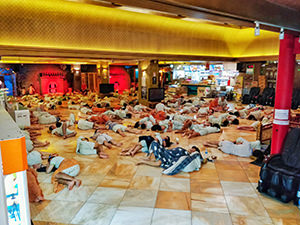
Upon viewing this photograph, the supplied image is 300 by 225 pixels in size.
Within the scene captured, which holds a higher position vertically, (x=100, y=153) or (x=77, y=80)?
(x=77, y=80)

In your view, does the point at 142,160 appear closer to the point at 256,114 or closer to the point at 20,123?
the point at 20,123

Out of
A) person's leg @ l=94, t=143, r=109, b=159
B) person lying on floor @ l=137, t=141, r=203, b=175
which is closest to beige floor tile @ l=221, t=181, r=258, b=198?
person lying on floor @ l=137, t=141, r=203, b=175

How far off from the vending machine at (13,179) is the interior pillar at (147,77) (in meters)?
12.7

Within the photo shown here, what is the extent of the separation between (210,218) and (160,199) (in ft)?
3.02

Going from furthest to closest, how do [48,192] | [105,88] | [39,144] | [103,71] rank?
[103,71]
[105,88]
[39,144]
[48,192]

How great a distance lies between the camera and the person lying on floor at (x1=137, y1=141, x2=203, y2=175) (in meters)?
5.18

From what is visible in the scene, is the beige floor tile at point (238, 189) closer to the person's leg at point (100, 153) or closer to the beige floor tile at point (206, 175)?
the beige floor tile at point (206, 175)

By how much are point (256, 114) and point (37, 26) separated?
10345 millimetres

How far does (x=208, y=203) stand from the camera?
403 cm

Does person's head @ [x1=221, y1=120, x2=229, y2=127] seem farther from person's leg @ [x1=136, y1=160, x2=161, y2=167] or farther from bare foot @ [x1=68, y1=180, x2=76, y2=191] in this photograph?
bare foot @ [x1=68, y1=180, x2=76, y2=191]

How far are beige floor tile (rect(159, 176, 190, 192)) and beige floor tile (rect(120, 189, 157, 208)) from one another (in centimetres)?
30

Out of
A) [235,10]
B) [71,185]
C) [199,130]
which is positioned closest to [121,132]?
[199,130]

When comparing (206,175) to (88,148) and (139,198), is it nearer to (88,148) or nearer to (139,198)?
(139,198)

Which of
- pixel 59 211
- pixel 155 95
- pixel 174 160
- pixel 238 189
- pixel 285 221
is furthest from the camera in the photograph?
pixel 155 95
